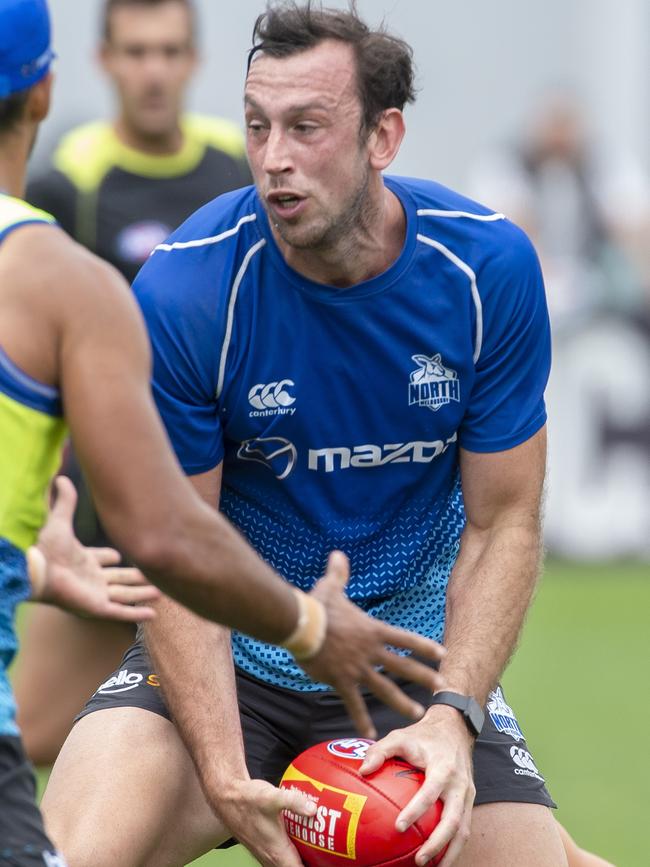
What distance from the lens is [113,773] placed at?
16.3ft

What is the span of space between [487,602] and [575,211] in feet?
32.5

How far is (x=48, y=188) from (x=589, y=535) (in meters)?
7.26

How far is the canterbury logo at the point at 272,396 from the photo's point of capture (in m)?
5.17

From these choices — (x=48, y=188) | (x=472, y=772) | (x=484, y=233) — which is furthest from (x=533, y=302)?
(x=48, y=188)

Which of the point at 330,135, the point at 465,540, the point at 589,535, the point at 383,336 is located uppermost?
the point at 330,135

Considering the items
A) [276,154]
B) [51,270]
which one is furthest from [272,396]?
[51,270]

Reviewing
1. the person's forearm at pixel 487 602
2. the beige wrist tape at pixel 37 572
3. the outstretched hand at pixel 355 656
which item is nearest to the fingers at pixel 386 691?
the outstretched hand at pixel 355 656

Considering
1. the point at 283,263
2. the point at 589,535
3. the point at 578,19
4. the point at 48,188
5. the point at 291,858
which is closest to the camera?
the point at 291,858

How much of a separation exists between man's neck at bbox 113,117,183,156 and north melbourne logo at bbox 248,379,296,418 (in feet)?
10.3

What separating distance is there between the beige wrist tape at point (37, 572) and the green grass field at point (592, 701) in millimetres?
3538

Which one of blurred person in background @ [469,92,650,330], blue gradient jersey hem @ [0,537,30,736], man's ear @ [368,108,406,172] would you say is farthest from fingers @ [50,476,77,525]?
blurred person in background @ [469,92,650,330]

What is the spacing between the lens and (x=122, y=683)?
17.8 ft

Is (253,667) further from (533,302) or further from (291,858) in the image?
(533,302)

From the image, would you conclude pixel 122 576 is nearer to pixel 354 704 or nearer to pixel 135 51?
pixel 354 704
